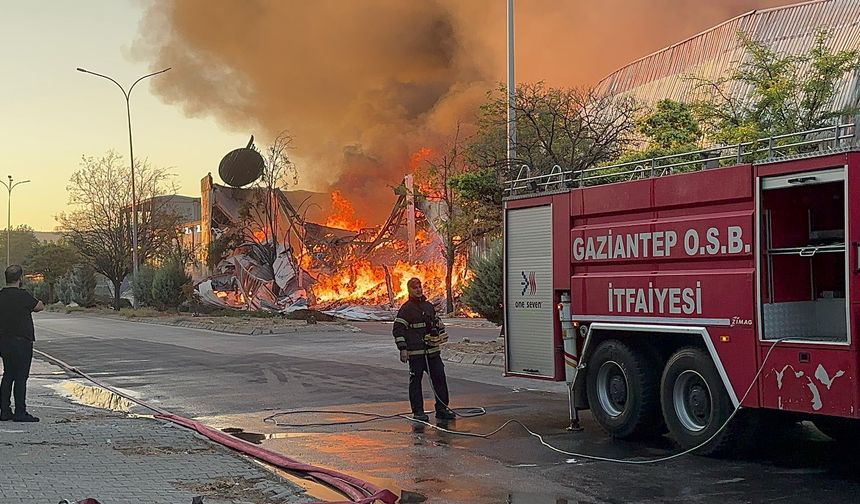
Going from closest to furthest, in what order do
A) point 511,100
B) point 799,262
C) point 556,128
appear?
point 799,262 < point 511,100 < point 556,128

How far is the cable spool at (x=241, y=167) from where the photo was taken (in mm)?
50562

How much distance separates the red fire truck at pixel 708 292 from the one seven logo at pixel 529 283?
36mm

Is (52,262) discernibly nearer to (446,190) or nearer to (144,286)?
(144,286)

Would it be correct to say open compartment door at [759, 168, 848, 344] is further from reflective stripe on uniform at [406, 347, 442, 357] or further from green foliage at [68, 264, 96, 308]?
green foliage at [68, 264, 96, 308]

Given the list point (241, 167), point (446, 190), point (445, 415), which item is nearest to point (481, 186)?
point (445, 415)

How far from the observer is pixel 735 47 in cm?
4200

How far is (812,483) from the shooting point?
295 inches

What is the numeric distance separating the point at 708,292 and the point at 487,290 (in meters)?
12.6

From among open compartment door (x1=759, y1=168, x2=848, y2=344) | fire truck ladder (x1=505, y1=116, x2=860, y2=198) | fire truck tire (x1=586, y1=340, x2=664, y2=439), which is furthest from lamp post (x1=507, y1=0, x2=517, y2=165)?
open compartment door (x1=759, y1=168, x2=848, y2=344)

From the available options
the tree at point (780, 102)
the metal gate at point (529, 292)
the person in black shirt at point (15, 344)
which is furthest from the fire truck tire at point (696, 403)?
the tree at point (780, 102)

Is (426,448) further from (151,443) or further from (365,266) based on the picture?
(365,266)

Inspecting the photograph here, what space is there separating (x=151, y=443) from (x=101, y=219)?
52000 mm

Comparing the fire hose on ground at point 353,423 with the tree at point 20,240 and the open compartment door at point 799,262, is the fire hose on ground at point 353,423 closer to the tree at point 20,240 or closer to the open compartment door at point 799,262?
the open compartment door at point 799,262

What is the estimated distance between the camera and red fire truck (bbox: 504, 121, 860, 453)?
755cm
